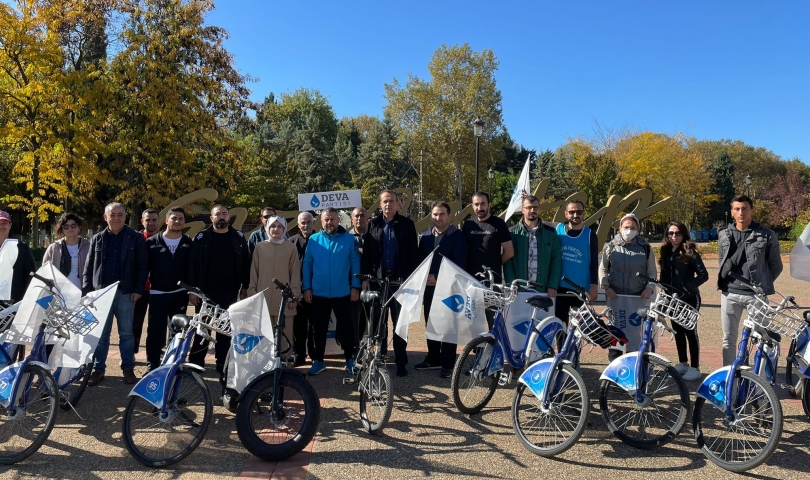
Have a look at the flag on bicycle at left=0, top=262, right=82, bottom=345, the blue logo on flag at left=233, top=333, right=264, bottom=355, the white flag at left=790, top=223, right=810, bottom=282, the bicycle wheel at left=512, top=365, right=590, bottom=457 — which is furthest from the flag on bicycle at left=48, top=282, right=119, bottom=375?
the white flag at left=790, top=223, right=810, bottom=282

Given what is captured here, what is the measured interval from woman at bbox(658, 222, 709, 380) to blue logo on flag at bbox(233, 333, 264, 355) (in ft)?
14.3

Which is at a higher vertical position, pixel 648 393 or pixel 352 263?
pixel 352 263

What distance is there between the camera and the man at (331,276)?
5.57 m

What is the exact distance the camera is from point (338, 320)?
573 cm

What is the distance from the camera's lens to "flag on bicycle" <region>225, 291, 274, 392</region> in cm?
387

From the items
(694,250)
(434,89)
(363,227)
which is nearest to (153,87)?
(363,227)

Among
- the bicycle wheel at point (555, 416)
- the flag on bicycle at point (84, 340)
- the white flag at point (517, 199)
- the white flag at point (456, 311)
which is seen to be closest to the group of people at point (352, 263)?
the white flag at point (456, 311)

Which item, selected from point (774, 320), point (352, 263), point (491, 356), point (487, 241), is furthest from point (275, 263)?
point (774, 320)

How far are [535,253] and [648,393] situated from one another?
2147mm

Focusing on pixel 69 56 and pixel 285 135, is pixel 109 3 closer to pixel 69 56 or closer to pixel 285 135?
pixel 69 56

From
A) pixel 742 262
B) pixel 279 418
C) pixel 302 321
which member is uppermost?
pixel 742 262

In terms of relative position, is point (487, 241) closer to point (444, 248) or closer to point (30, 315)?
point (444, 248)

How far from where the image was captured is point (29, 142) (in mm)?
15727

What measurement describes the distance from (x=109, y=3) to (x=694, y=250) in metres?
19.8
